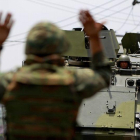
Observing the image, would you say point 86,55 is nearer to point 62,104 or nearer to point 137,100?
point 137,100

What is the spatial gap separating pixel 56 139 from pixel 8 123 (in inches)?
13.8

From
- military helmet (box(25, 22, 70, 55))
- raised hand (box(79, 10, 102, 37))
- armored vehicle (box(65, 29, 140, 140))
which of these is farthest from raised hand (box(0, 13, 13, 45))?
armored vehicle (box(65, 29, 140, 140))

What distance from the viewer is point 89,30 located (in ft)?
10.8

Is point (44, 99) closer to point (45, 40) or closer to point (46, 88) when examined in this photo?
point (46, 88)

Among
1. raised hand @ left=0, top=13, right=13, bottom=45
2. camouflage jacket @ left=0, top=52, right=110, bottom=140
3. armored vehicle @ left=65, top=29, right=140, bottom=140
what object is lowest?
armored vehicle @ left=65, top=29, right=140, bottom=140

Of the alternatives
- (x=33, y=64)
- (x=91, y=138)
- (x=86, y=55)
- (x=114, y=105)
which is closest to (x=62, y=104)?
(x=33, y=64)

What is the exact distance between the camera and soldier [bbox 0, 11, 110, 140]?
3.10 meters

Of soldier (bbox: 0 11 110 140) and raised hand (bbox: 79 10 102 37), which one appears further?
raised hand (bbox: 79 10 102 37)

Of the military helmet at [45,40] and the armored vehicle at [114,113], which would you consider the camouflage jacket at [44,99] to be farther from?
the armored vehicle at [114,113]

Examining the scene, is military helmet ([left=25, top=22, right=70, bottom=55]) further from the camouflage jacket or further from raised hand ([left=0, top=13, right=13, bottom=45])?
raised hand ([left=0, top=13, right=13, bottom=45])

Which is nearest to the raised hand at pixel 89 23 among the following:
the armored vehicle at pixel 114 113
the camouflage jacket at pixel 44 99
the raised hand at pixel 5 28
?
the camouflage jacket at pixel 44 99

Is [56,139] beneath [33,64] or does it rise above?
beneath

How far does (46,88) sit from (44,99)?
0.07m

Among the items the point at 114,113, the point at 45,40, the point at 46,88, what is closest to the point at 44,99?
the point at 46,88
